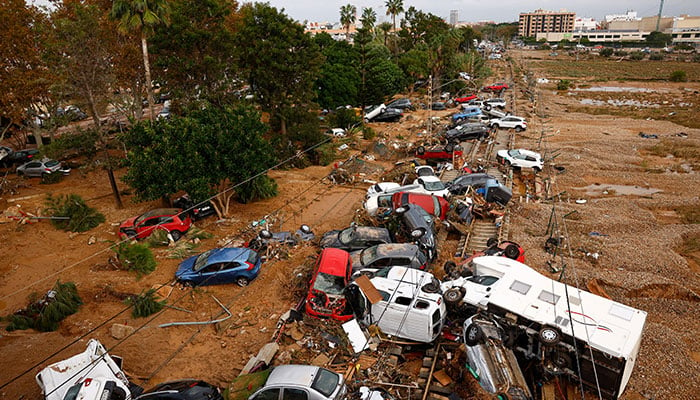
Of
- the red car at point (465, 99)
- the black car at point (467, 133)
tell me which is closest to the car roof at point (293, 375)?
the black car at point (467, 133)

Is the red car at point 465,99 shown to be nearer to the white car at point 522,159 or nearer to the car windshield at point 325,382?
the white car at point 522,159

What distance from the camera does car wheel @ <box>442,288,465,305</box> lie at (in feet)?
34.2

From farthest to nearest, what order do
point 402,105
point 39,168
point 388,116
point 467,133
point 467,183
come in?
point 402,105 < point 388,116 < point 467,133 < point 39,168 < point 467,183

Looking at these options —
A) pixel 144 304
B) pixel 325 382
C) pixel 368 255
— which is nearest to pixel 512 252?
pixel 368 255

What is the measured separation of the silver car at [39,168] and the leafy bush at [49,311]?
17.0 metres

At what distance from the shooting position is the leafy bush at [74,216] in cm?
1900

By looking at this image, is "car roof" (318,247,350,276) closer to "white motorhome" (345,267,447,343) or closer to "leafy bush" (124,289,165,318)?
"white motorhome" (345,267,447,343)

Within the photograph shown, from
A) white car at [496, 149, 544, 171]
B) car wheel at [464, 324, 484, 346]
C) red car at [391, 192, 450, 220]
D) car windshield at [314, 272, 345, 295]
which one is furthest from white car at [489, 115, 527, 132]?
car wheel at [464, 324, 484, 346]

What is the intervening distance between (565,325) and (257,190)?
16.0 metres

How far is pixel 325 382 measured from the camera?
839cm

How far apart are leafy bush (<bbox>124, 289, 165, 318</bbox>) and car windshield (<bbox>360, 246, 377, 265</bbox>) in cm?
659

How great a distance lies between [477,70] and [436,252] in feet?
186

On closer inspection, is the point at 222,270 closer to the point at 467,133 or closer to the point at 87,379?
the point at 87,379

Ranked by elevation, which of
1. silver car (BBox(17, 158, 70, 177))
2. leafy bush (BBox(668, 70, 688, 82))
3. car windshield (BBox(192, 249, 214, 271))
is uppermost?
silver car (BBox(17, 158, 70, 177))
